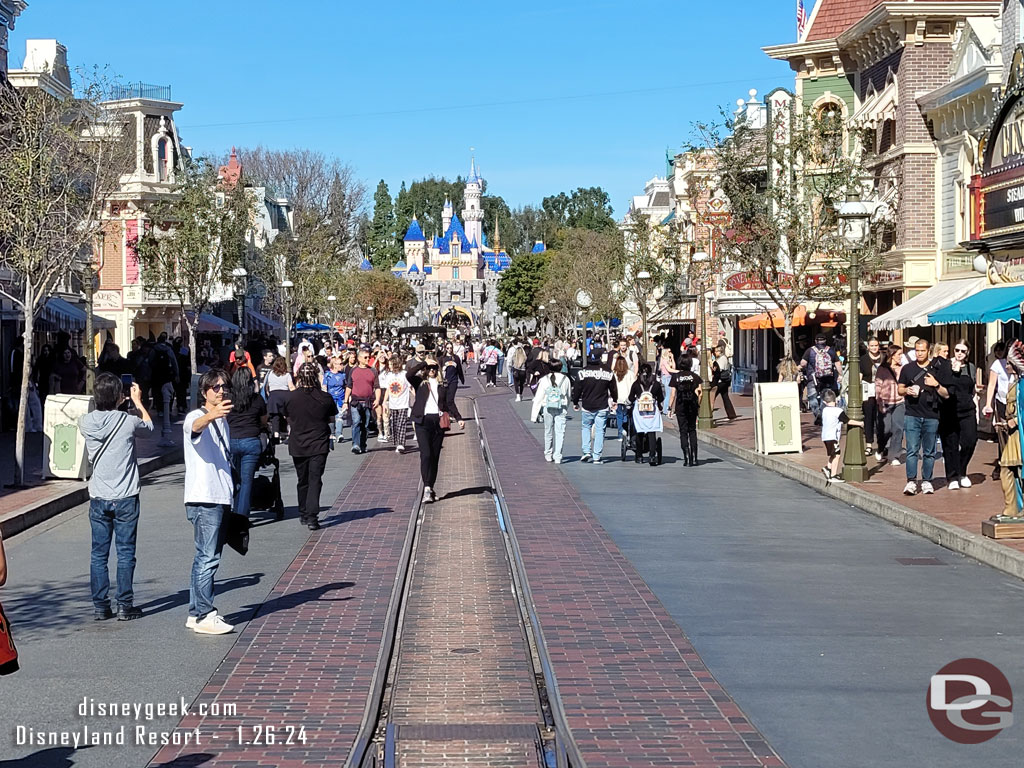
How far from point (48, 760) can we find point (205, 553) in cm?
309

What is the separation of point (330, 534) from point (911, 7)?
82.2 ft

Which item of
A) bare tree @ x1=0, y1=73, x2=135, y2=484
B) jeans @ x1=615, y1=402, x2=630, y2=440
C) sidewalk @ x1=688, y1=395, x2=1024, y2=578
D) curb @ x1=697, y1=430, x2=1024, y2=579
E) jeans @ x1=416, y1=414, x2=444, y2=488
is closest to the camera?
curb @ x1=697, y1=430, x2=1024, y2=579

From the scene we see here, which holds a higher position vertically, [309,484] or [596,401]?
[596,401]

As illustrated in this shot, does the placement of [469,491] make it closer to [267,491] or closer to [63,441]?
[267,491]

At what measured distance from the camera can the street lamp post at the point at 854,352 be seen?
61.2 ft

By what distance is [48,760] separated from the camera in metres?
6.80

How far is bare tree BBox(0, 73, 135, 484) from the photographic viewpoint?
20938 millimetres

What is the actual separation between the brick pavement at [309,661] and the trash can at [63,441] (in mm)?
5806

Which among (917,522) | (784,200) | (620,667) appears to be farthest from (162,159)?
(620,667)

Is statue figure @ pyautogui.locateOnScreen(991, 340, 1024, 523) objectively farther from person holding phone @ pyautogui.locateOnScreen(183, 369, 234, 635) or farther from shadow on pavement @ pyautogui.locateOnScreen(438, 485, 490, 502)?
shadow on pavement @ pyautogui.locateOnScreen(438, 485, 490, 502)

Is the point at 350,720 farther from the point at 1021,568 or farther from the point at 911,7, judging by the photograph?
the point at 911,7

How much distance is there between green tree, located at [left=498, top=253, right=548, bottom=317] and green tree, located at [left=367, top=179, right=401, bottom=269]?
81.7 feet

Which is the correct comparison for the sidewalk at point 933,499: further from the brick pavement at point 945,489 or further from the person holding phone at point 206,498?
the person holding phone at point 206,498

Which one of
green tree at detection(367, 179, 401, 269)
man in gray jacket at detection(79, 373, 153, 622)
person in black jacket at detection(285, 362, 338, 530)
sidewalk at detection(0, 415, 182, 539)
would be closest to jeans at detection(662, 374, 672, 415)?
sidewalk at detection(0, 415, 182, 539)
